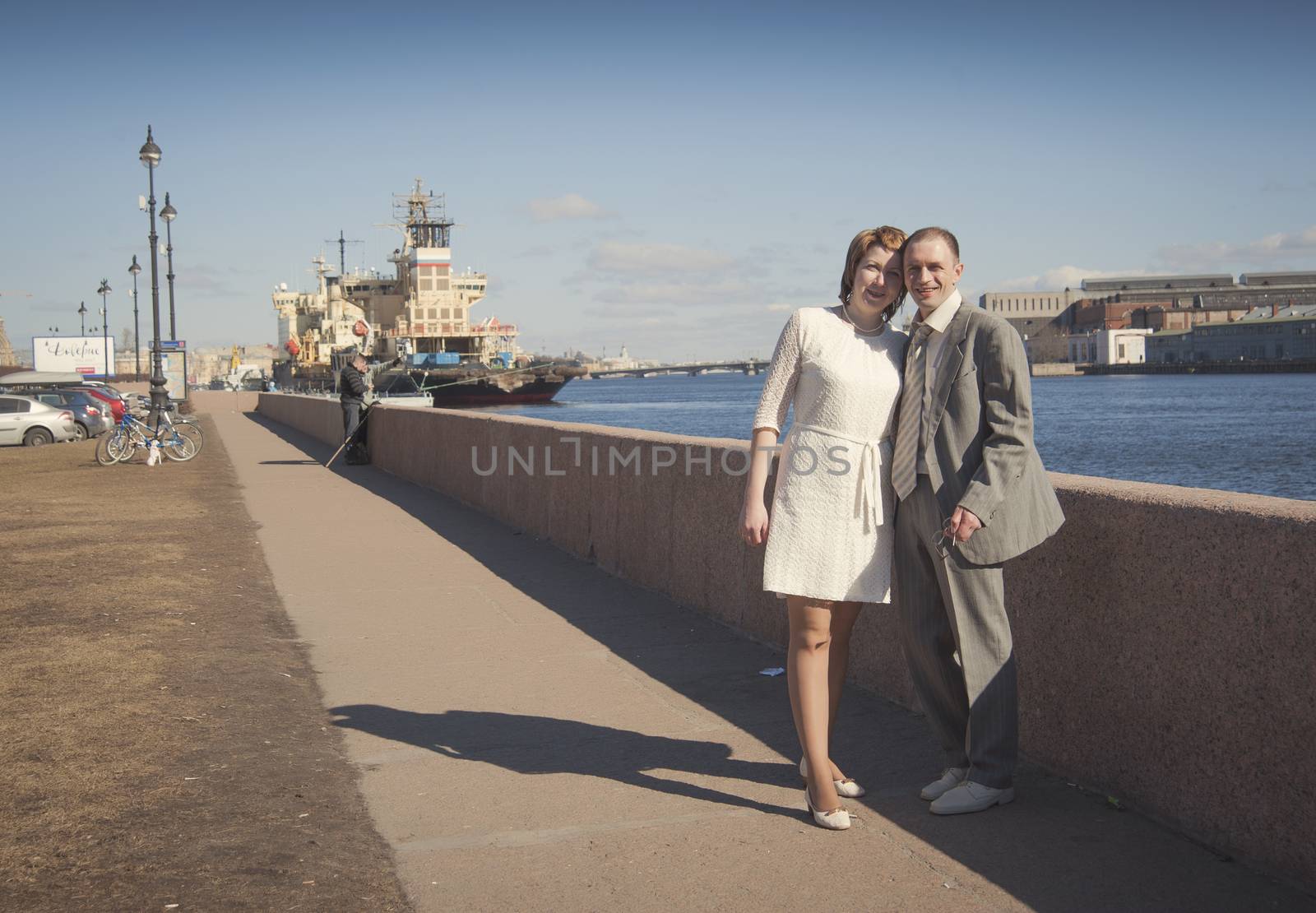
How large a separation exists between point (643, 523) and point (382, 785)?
390cm

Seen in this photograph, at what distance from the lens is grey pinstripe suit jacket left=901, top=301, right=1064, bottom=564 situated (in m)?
3.61

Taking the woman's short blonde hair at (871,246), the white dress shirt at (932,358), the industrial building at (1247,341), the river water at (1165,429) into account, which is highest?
the industrial building at (1247,341)

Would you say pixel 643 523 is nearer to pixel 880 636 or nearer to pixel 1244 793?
pixel 880 636

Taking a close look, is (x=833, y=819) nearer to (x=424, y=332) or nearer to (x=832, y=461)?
(x=832, y=461)

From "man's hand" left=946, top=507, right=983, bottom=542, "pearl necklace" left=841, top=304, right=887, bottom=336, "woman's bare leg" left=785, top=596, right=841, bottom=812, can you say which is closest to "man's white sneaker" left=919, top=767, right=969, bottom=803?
"woman's bare leg" left=785, top=596, right=841, bottom=812

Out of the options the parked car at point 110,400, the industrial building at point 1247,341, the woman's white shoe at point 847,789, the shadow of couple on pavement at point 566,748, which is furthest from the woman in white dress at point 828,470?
the industrial building at point 1247,341

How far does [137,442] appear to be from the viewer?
70.0ft

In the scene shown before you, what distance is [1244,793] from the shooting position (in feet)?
11.3

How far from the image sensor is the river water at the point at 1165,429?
112ft

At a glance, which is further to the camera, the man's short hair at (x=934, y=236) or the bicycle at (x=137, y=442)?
the bicycle at (x=137, y=442)

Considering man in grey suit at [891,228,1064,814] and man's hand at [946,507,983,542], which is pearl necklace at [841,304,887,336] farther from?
man's hand at [946,507,983,542]

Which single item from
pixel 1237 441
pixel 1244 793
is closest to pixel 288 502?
pixel 1244 793

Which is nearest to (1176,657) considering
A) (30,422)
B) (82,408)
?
(30,422)

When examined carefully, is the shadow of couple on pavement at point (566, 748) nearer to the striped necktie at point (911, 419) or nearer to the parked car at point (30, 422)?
the striped necktie at point (911, 419)
